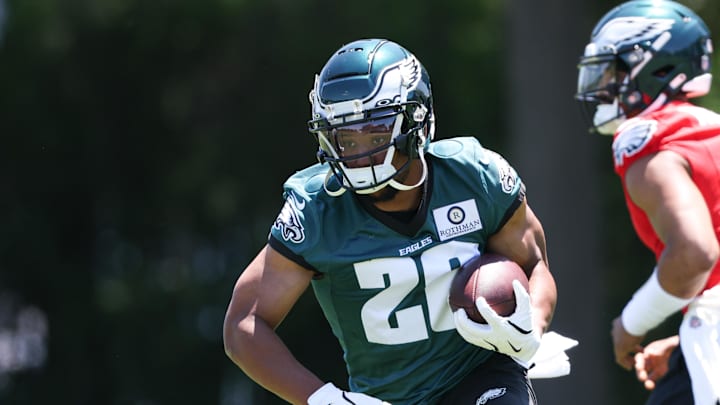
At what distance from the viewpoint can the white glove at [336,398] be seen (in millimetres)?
3871

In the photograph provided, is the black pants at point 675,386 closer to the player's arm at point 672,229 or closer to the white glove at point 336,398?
the player's arm at point 672,229

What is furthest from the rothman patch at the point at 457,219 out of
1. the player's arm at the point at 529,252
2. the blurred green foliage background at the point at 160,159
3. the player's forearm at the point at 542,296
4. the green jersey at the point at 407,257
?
the blurred green foliage background at the point at 160,159

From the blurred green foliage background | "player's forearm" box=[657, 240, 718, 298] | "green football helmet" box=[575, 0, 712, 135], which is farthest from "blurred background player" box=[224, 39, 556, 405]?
the blurred green foliage background

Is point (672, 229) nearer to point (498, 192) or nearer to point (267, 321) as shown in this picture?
point (498, 192)

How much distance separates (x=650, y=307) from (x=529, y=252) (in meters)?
0.51

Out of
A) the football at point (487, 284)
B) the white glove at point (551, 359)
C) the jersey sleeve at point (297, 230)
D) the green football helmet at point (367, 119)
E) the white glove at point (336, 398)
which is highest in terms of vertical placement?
the green football helmet at point (367, 119)

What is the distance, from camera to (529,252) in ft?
14.1

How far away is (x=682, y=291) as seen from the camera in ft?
14.2

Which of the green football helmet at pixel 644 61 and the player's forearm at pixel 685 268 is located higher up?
the green football helmet at pixel 644 61

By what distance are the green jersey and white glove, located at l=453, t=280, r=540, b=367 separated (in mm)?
235

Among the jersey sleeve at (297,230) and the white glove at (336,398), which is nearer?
the white glove at (336,398)

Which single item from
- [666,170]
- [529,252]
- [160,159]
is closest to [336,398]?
[529,252]

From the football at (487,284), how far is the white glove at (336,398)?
1.29 feet

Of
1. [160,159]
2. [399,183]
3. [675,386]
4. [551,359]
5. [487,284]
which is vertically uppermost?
[399,183]
